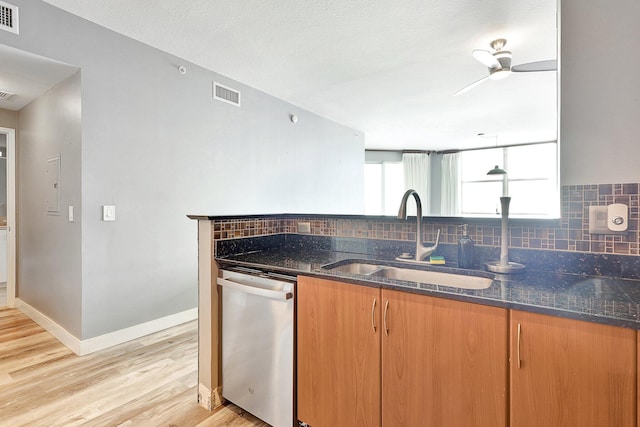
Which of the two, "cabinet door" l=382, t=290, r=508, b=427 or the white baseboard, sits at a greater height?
"cabinet door" l=382, t=290, r=508, b=427

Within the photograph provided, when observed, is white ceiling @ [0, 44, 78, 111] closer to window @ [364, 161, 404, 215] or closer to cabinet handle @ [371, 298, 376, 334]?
cabinet handle @ [371, 298, 376, 334]

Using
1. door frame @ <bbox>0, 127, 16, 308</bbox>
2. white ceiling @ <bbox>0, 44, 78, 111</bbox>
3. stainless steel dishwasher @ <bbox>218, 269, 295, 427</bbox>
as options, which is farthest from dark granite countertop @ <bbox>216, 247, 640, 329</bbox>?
door frame @ <bbox>0, 127, 16, 308</bbox>

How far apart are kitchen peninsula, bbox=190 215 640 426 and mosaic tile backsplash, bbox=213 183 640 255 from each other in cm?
2

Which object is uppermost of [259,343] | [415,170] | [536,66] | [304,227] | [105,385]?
[536,66]

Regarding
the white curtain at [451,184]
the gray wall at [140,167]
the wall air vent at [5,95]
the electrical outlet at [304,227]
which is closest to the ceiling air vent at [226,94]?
the gray wall at [140,167]

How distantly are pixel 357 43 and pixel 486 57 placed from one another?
109 centimetres

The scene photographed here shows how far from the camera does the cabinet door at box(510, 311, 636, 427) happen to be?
0.82 metres

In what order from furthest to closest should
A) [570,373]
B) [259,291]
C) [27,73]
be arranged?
[27,73] → [259,291] → [570,373]

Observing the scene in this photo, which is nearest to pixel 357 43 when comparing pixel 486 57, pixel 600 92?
pixel 486 57

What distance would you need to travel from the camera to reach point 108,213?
2559 millimetres

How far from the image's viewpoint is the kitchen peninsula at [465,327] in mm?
859

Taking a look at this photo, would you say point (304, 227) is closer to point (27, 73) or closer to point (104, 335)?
point (104, 335)

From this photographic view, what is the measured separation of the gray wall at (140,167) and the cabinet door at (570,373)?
9.28ft

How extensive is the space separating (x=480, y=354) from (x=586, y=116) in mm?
1212
